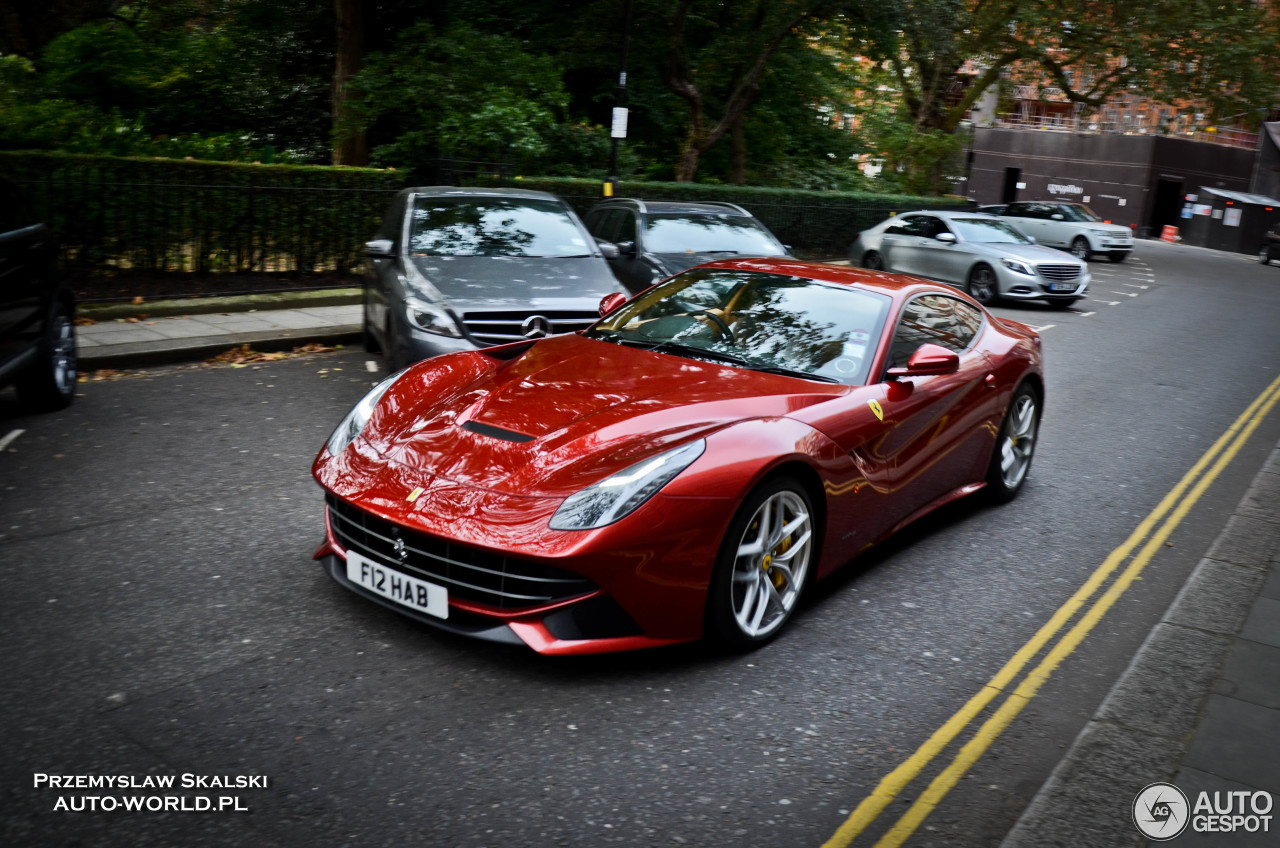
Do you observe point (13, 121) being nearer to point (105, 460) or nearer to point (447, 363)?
point (105, 460)

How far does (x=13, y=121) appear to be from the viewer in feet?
40.6

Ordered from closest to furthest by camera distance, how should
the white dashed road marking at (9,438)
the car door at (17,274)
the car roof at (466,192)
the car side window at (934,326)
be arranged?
the car side window at (934,326) < the white dashed road marking at (9,438) < the car door at (17,274) < the car roof at (466,192)

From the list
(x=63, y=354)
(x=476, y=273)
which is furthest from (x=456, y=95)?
(x=63, y=354)

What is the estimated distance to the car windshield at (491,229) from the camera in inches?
370

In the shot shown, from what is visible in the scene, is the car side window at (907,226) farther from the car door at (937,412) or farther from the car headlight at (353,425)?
the car headlight at (353,425)

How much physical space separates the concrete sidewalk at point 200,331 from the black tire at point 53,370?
1452 mm

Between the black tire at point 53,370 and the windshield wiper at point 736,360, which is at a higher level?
the windshield wiper at point 736,360

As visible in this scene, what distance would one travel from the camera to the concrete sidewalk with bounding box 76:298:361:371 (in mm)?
9633

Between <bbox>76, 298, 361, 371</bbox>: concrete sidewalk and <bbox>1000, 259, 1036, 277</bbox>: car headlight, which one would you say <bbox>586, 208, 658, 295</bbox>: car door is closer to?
<bbox>76, 298, 361, 371</bbox>: concrete sidewalk

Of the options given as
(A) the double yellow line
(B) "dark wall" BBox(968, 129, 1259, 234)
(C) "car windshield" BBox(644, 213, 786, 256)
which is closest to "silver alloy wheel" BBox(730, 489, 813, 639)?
(A) the double yellow line

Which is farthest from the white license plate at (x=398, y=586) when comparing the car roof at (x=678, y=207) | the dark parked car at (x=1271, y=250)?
the dark parked car at (x=1271, y=250)

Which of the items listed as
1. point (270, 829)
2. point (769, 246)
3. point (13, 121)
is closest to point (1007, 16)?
point (769, 246)

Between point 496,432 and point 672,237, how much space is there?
820 centimetres

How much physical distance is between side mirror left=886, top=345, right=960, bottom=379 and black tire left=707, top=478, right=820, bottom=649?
0.96 metres
